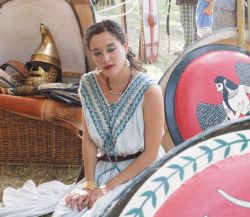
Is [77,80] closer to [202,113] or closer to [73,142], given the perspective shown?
[73,142]

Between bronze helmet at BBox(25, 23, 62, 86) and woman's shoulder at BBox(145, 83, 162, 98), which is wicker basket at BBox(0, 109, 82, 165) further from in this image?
woman's shoulder at BBox(145, 83, 162, 98)

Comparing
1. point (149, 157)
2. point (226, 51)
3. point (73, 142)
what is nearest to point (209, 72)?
point (226, 51)

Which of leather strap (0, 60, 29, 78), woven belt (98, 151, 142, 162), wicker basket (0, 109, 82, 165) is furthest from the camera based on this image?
leather strap (0, 60, 29, 78)

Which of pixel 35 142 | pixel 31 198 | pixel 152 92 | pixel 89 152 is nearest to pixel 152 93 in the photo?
pixel 152 92

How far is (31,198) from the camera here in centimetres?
288

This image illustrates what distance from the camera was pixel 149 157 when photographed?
2.03 m

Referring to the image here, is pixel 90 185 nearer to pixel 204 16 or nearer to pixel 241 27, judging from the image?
pixel 241 27

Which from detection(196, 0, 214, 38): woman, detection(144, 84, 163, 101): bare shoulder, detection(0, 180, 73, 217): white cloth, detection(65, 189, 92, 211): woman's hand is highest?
detection(196, 0, 214, 38): woman

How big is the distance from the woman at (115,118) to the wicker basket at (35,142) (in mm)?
1160

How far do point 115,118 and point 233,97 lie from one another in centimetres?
95

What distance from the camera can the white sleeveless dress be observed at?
202 cm

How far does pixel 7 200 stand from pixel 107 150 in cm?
106

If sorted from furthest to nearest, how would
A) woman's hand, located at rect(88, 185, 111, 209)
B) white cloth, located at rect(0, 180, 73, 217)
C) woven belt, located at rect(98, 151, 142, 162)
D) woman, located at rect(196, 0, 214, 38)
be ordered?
woman, located at rect(196, 0, 214, 38)
white cloth, located at rect(0, 180, 73, 217)
woven belt, located at rect(98, 151, 142, 162)
woman's hand, located at rect(88, 185, 111, 209)

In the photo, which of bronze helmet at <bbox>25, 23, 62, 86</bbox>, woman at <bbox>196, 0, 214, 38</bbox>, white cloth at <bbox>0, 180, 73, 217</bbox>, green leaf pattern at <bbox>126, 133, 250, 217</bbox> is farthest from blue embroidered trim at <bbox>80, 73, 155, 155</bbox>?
woman at <bbox>196, 0, 214, 38</bbox>
